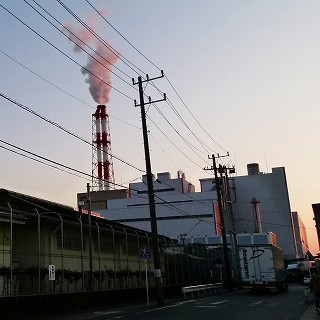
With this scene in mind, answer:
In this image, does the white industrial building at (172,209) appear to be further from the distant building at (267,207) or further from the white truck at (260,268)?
the white truck at (260,268)

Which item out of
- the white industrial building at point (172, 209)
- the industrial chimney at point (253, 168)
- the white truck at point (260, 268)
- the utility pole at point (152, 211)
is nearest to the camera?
the utility pole at point (152, 211)

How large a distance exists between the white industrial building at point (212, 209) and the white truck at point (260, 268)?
209 feet

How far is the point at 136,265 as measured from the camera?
33.4m

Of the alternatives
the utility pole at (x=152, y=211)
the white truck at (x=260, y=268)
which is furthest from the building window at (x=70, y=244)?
the white truck at (x=260, y=268)

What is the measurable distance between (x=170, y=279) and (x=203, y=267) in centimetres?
897

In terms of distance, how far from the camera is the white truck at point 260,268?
114ft

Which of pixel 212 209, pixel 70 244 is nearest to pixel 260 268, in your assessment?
pixel 70 244

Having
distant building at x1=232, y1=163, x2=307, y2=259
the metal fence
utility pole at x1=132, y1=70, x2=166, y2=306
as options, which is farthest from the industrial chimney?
utility pole at x1=132, y1=70, x2=166, y2=306

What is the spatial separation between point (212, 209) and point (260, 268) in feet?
225

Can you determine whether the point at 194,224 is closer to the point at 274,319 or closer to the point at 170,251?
the point at 170,251

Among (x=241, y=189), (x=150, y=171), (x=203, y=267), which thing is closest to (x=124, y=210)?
(x=241, y=189)

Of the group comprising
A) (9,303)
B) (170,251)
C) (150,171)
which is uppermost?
(150,171)

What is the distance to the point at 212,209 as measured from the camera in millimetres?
103438

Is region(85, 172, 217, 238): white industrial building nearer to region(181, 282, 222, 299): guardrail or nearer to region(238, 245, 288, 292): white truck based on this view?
region(181, 282, 222, 299): guardrail
